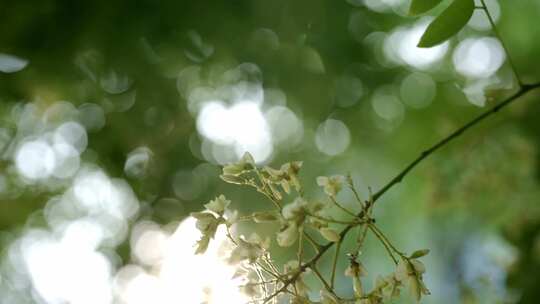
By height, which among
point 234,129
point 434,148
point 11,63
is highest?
point 234,129

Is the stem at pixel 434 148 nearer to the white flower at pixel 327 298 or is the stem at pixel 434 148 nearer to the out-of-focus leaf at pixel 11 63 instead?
the white flower at pixel 327 298

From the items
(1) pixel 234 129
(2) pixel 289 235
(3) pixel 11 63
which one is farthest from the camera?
(1) pixel 234 129

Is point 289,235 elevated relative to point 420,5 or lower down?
lower down

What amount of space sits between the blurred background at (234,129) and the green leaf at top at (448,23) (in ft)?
1.38

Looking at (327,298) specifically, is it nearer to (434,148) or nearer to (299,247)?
(299,247)

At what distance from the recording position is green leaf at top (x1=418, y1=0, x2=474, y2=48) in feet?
1.51

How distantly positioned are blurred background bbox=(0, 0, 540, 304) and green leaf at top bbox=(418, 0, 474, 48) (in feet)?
1.38

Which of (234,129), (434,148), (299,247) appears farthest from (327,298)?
(234,129)

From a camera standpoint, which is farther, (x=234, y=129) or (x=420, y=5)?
(x=234, y=129)

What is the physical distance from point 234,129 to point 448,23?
29.6 inches

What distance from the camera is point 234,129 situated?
119 centimetres

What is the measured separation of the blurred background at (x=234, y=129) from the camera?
911 millimetres

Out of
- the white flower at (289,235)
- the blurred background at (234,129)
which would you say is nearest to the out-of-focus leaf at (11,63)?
the blurred background at (234,129)

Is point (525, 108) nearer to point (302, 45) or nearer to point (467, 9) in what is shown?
point (302, 45)
